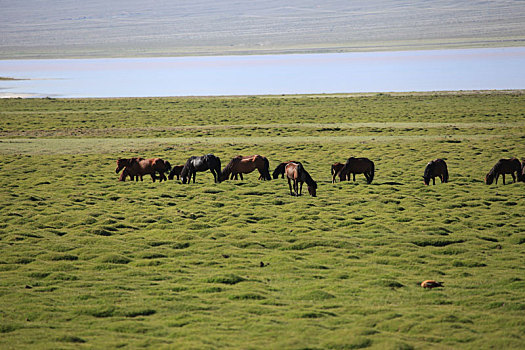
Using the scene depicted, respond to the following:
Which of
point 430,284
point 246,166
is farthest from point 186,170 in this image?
point 430,284

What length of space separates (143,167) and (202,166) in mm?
2991

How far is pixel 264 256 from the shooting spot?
15.4m

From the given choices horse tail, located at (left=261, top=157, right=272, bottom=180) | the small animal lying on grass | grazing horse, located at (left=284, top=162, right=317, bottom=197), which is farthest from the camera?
horse tail, located at (left=261, top=157, right=272, bottom=180)

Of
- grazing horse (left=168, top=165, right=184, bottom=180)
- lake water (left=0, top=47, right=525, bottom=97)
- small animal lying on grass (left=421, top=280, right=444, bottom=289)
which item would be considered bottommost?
small animal lying on grass (left=421, top=280, right=444, bottom=289)

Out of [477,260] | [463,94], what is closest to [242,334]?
[477,260]

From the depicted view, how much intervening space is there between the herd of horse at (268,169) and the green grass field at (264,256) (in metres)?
0.58

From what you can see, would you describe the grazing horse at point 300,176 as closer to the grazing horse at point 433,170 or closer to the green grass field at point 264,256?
the green grass field at point 264,256

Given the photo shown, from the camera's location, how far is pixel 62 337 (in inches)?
402

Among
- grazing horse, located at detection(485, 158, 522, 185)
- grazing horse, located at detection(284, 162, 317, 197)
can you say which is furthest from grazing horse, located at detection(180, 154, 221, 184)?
grazing horse, located at detection(485, 158, 522, 185)

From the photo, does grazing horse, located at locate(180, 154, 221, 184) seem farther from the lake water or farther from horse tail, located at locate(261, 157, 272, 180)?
the lake water

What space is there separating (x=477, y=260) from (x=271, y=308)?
5856 millimetres

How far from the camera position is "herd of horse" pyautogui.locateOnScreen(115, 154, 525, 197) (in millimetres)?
24625

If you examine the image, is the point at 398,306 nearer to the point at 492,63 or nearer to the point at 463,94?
the point at 463,94

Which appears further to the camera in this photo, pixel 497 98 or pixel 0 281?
pixel 497 98
